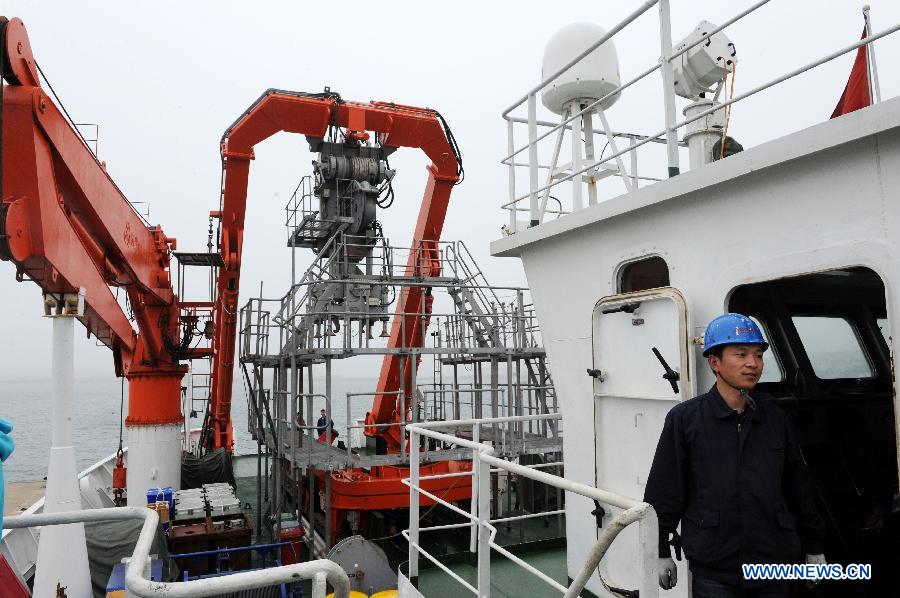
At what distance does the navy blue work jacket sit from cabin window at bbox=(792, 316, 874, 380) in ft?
9.43

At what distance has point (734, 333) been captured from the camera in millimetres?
2574

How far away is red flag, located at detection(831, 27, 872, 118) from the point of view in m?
3.72

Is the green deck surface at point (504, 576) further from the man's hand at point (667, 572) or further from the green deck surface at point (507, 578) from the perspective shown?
the man's hand at point (667, 572)

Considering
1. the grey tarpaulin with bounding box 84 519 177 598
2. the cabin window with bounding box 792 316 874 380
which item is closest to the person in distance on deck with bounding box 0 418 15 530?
the cabin window with bounding box 792 316 874 380

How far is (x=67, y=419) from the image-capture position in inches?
288

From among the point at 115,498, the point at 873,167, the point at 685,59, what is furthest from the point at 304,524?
the point at 873,167

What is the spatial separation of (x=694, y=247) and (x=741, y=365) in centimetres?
136

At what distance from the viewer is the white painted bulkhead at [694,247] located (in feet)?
9.23

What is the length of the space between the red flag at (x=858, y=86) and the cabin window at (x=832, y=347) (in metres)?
1.86

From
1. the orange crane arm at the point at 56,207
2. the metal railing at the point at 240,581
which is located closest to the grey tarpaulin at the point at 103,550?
the orange crane arm at the point at 56,207

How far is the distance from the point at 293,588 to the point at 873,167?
27.3 ft

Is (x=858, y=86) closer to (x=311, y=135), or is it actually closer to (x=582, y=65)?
(x=582, y=65)

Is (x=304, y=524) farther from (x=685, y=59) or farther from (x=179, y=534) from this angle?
(x=685, y=59)

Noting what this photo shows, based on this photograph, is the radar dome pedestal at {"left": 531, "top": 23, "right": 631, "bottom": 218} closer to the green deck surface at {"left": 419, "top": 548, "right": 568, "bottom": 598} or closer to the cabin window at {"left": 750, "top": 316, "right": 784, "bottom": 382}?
the cabin window at {"left": 750, "top": 316, "right": 784, "bottom": 382}
